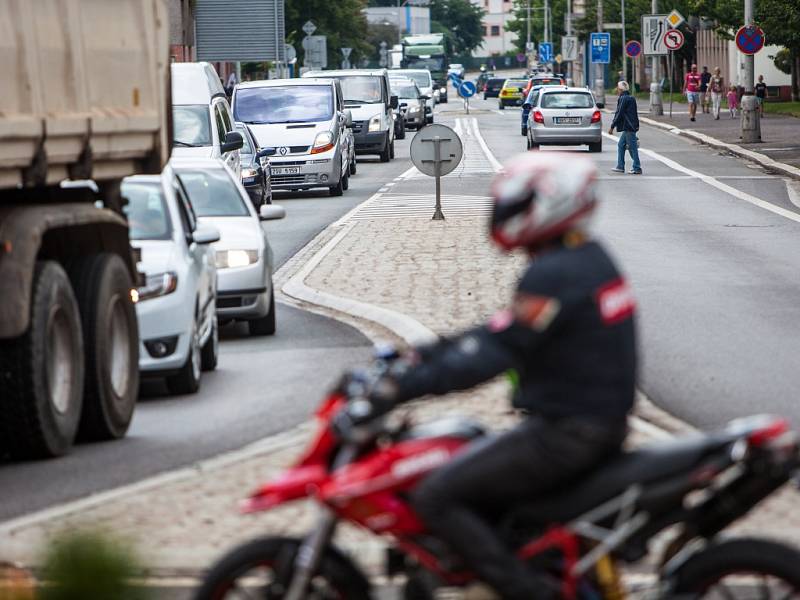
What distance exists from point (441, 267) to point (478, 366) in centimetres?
1375

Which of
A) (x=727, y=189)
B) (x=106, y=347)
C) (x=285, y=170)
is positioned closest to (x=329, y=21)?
(x=285, y=170)

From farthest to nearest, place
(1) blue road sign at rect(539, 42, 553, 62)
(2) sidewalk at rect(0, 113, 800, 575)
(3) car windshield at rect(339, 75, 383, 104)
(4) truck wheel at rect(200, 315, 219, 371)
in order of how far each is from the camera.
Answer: (1) blue road sign at rect(539, 42, 553, 62) < (3) car windshield at rect(339, 75, 383, 104) < (4) truck wheel at rect(200, 315, 219, 371) < (2) sidewalk at rect(0, 113, 800, 575)

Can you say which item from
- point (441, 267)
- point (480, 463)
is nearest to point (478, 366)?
point (480, 463)

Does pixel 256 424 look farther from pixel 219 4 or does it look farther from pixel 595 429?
pixel 219 4

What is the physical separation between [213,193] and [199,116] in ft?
27.8

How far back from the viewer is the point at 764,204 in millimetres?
27594

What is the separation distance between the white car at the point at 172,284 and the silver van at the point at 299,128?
56.0 feet

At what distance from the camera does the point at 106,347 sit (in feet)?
32.8

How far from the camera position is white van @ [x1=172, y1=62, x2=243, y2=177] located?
23.4 m

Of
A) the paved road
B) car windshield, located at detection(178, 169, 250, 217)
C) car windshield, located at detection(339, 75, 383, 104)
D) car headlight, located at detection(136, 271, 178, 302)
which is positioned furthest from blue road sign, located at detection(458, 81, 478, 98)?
car headlight, located at detection(136, 271, 178, 302)

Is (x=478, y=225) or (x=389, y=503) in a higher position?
(x=389, y=503)

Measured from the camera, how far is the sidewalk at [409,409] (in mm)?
6961

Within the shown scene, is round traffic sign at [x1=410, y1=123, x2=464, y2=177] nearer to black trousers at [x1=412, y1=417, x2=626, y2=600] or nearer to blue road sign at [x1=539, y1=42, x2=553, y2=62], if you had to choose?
black trousers at [x1=412, y1=417, x2=626, y2=600]

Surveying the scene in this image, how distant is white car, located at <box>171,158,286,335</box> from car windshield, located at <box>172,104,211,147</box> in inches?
303
